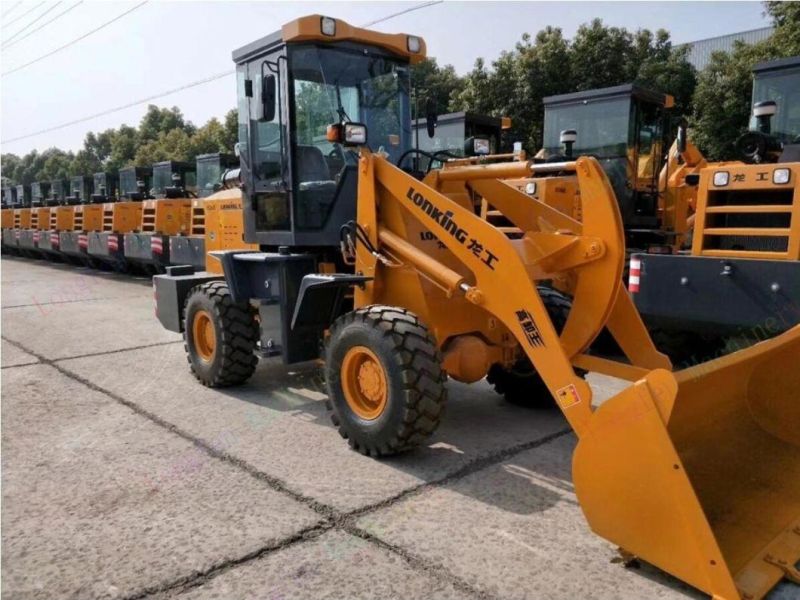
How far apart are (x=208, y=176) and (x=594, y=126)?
939 cm

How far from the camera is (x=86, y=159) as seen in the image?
6175 centimetres

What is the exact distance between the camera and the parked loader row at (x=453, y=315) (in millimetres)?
2783

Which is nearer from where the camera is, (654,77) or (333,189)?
(333,189)

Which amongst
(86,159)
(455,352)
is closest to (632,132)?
(455,352)

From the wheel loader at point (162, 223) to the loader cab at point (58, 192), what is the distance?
771cm

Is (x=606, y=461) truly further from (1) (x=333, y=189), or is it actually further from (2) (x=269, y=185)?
(2) (x=269, y=185)

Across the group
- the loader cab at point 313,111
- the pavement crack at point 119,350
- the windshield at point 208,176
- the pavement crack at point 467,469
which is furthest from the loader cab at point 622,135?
the windshield at point 208,176

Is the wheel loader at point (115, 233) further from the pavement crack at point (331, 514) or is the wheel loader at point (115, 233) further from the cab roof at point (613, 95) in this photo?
the pavement crack at point (331, 514)

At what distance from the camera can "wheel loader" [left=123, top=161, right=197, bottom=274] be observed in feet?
47.3

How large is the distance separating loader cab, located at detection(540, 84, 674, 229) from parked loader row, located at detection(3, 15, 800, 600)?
3219 mm

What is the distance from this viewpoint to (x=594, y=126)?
905 cm

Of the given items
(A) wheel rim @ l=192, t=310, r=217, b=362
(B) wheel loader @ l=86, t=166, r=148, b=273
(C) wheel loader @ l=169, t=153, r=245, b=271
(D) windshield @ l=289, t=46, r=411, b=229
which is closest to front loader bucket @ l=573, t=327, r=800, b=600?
(D) windshield @ l=289, t=46, r=411, b=229

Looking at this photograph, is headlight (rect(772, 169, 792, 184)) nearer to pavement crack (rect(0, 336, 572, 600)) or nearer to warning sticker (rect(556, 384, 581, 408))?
pavement crack (rect(0, 336, 572, 600))

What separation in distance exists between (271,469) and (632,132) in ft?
22.8
